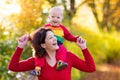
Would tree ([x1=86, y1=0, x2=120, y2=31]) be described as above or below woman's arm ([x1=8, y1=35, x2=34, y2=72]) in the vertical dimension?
below

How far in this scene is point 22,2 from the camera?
8469 millimetres

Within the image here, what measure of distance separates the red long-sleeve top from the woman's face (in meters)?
0.15

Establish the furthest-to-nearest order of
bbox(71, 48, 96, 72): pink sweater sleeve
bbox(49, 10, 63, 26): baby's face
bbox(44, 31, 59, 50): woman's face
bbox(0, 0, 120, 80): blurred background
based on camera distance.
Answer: bbox(0, 0, 120, 80): blurred background < bbox(49, 10, 63, 26): baby's face < bbox(71, 48, 96, 72): pink sweater sleeve < bbox(44, 31, 59, 50): woman's face

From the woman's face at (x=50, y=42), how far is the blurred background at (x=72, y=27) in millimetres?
2377

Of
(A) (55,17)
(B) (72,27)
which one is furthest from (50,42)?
(B) (72,27)

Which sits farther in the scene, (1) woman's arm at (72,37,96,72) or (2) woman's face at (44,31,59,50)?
(1) woman's arm at (72,37,96,72)

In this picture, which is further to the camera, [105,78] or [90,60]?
[105,78]

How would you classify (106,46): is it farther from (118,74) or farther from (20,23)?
(20,23)

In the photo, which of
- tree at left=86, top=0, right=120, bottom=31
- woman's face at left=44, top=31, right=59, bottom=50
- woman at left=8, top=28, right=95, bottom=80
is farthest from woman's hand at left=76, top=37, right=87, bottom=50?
tree at left=86, top=0, right=120, bottom=31

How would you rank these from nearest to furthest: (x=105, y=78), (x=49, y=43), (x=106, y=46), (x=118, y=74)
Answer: (x=49, y=43), (x=105, y=78), (x=118, y=74), (x=106, y=46)

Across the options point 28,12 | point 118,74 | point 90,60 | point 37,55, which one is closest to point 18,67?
point 37,55

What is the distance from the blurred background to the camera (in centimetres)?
806

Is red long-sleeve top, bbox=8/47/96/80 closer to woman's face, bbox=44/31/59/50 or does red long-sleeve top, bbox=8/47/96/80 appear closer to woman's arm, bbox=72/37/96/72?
woman's arm, bbox=72/37/96/72

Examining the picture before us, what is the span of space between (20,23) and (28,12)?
0.27 meters
